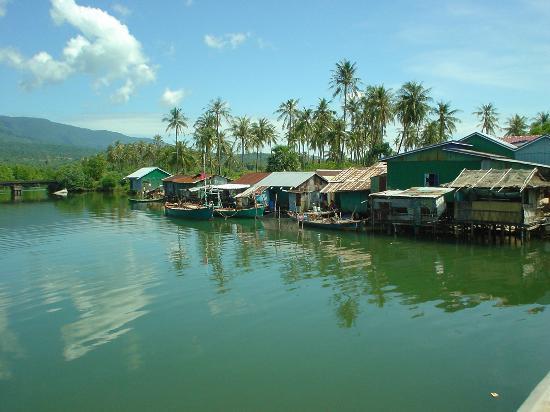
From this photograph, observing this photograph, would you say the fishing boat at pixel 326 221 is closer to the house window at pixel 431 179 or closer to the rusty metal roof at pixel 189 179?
the house window at pixel 431 179

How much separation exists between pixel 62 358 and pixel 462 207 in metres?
22.2

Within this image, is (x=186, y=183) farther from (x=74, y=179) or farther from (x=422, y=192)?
(x=74, y=179)

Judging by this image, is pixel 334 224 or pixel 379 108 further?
pixel 379 108

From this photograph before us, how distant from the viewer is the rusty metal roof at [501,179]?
2400 cm

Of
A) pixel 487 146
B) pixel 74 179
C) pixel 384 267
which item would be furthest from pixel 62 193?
pixel 384 267

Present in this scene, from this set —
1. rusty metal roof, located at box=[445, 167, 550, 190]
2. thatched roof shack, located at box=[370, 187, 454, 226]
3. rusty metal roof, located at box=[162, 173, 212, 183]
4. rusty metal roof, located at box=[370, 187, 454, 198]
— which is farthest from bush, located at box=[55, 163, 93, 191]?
rusty metal roof, located at box=[445, 167, 550, 190]

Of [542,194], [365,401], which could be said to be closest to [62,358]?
[365,401]

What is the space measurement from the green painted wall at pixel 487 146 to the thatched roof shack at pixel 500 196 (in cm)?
493

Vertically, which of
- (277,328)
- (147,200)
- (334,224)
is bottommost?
(277,328)

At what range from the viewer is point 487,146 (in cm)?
3234

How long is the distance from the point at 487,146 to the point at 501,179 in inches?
331

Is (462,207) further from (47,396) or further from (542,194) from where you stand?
(47,396)

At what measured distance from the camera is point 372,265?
21.6 metres

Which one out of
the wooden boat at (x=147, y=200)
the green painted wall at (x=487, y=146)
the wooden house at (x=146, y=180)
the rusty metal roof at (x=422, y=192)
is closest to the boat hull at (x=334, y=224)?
the rusty metal roof at (x=422, y=192)
